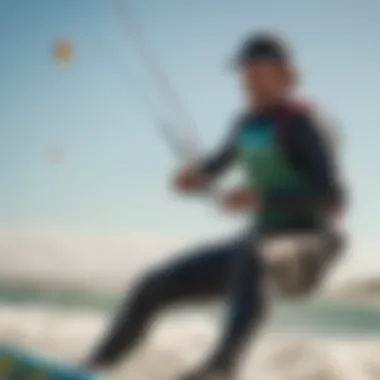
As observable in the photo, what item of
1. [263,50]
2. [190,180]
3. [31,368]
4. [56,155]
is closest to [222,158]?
[190,180]

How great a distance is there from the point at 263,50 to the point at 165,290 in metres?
0.37

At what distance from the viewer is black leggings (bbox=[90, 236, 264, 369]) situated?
1.40 m

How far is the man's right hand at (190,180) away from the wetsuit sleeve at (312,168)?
113 mm

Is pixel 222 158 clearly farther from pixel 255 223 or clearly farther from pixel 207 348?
pixel 207 348

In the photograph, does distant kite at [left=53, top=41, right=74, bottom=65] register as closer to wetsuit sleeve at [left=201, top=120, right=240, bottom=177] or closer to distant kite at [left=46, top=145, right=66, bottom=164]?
distant kite at [left=46, top=145, right=66, bottom=164]

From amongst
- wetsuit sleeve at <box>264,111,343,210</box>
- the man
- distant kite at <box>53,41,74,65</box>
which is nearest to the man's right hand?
the man

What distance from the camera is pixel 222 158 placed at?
146 cm

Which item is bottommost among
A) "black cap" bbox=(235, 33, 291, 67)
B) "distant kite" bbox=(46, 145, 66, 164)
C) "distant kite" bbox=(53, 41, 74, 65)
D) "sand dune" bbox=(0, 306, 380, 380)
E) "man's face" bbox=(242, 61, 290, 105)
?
"sand dune" bbox=(0, 306, 380, 380)

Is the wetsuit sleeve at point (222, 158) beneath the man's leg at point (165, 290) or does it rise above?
above

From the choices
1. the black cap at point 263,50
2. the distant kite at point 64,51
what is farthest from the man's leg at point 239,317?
the distant kite at point 64,51

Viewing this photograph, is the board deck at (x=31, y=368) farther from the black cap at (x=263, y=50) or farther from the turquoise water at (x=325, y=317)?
the black cap at (x=263, y=50)

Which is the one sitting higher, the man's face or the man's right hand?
the man's face

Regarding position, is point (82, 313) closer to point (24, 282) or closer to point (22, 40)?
point (24, 282)

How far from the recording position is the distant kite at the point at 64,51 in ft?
5.14
